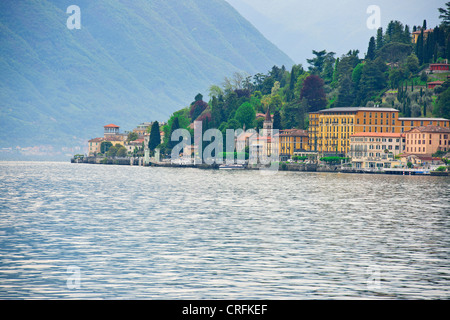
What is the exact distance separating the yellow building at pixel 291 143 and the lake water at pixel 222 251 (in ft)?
338

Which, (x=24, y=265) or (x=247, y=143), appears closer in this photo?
(x=24, y=265)

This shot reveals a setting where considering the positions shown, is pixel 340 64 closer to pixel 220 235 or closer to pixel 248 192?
pixel 248 192

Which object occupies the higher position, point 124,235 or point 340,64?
point 340,64

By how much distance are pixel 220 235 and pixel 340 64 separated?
149 meters

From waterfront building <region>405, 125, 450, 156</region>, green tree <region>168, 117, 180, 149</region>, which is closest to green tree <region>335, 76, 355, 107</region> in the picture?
waterfront building <region>405, 125, 450, 156</region>

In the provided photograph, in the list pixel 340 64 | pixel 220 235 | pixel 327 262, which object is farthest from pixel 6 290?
pixel 340 64

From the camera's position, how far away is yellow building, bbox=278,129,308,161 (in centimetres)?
15400

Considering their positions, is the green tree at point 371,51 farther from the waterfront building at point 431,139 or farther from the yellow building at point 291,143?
the waterfront building at point 431,139

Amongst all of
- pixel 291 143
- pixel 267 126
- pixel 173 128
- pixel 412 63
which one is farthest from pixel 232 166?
pixel 412 63

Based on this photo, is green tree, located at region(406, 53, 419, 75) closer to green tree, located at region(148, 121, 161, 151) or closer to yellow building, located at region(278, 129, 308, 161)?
yellow building, located at region(278, 129, 308, 161)

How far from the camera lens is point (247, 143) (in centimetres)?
15912

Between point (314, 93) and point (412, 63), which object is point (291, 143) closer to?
point (314, 93)

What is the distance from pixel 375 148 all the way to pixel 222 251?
11315 centimetres

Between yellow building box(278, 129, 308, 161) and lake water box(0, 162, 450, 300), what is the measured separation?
103 m
